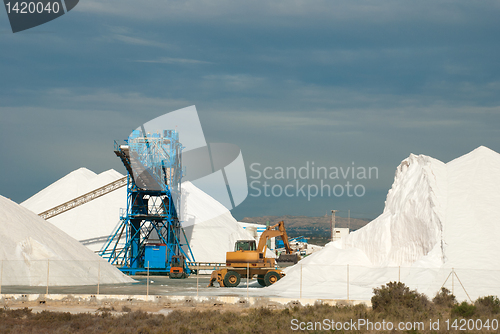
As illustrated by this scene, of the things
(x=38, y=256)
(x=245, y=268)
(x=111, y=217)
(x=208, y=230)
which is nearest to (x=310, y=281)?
(x=245, y=268)

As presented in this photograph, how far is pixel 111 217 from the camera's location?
70438 mm

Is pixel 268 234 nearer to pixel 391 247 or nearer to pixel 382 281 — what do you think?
pixel 391 247

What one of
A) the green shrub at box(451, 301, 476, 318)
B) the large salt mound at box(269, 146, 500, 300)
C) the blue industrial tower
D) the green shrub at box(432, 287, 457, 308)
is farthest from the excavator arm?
the green shrub at box(451, 301, 476, 318)

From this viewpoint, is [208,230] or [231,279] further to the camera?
[208,230]

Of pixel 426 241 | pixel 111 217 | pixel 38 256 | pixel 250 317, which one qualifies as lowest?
pixel 250 317

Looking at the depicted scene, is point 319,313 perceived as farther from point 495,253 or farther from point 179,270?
point 179,270

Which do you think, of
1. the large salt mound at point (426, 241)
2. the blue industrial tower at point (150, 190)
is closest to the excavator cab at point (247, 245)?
the large salt mound at point (426, 241)

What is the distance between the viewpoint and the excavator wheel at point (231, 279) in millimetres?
34406

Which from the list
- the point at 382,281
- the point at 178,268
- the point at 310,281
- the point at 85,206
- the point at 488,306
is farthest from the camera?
the point at 85,206

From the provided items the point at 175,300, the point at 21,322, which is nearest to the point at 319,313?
the point at 175,300

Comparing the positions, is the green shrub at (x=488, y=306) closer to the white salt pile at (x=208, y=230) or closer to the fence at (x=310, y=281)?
the fence at (x=310, y=281)

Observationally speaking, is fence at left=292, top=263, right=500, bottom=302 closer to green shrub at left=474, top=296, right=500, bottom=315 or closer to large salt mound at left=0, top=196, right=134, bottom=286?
green shrub at left=474, top=296, right=500, bottom=315

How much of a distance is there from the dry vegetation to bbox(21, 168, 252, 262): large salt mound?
44141mm

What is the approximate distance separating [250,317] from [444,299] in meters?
9.81
